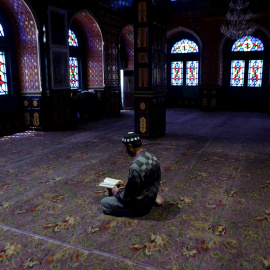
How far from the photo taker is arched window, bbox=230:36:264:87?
1343cm

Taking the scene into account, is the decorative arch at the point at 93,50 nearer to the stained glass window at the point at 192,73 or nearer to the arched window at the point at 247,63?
the stained glass window at the point at 192,73

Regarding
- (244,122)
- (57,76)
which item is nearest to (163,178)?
(57,76)

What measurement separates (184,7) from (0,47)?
9.12 m

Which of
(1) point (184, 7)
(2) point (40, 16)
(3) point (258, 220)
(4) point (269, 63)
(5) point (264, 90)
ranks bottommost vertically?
(3) point (258, 220)

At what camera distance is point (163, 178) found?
461cm

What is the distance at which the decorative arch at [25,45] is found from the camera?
8.07 m

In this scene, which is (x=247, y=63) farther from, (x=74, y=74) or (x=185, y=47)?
(x=74, y=74)

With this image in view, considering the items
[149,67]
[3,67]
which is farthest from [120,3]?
[149,67]

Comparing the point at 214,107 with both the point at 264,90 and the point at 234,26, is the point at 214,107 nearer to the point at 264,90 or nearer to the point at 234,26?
the point at 264,90

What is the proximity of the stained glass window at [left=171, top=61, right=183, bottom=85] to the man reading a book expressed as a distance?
12710mm

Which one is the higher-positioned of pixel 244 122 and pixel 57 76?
pixel 57 76

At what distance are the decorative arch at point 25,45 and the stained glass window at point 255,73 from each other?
9731mm

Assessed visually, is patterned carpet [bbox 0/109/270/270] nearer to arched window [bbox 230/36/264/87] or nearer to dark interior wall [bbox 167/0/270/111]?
dark interior wall [bbox 167/0/270/111]

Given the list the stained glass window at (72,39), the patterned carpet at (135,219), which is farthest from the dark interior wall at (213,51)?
the patterned carpet at (135,219)
